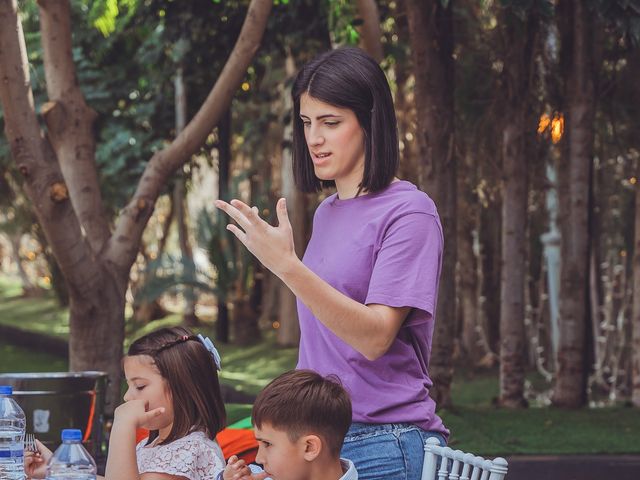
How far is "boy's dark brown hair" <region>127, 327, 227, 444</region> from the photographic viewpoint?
3643mm

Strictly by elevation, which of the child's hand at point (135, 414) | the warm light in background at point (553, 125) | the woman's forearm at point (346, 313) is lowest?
the child's hand at point (135, 414)

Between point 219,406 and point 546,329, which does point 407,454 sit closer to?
point 219,406

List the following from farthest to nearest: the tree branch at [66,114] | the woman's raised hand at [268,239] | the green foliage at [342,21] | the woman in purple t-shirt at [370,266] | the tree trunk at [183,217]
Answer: the tree trunk at [183,217] < the green foliage at [342,21] < the tree branch at [66,114] < the woman in purple t-shirt at [370,266] < the woman's raised hand at [268,239]

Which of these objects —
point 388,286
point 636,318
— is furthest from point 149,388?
point 636,318

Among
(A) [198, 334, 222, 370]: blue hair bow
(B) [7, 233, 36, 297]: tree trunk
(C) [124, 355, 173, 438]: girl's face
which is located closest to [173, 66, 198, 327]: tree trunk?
(B) [7, 233, 36, 297]: tree trunk

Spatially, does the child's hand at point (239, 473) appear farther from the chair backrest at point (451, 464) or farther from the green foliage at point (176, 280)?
the green foliage at point (176, 280)

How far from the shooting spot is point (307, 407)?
279 centimetres

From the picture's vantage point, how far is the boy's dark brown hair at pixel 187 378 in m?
3.64

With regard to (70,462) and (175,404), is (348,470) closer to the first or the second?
(70,462)

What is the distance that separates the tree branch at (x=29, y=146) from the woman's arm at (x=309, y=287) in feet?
13.6

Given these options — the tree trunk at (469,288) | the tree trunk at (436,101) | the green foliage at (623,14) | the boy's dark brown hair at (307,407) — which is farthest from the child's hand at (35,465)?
the tree trunk at (469,288)

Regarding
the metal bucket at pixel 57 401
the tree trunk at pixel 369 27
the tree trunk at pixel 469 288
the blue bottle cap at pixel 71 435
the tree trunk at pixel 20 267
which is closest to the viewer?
the blue bottle cap at pixel 71 435

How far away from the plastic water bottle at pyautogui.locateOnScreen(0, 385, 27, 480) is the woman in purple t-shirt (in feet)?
2.73

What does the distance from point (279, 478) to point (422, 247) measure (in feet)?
2.07
